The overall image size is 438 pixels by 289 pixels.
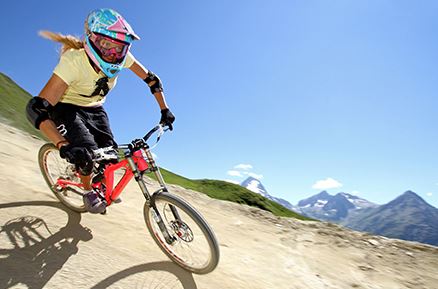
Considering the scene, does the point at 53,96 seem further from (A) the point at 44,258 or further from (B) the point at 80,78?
(A) the point at 44,258

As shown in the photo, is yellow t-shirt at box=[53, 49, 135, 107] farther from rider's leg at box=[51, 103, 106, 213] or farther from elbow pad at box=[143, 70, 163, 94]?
elbow pad at box=[143, 70, 163, 94]

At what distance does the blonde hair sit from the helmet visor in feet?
1.54

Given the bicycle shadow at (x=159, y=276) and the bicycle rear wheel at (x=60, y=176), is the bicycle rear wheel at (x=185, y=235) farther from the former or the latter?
the bicycle rear wheel at (x=60, y=176)

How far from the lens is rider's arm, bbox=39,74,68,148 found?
5160 mm

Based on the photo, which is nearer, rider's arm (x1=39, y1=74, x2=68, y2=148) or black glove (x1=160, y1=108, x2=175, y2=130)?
rider's arm (x1=39, y1=74, x2=68, y2=148)

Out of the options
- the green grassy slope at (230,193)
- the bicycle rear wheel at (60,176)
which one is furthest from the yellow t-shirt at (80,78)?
the green grassy slope at (230,193)

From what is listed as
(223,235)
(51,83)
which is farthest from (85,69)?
(223,235)

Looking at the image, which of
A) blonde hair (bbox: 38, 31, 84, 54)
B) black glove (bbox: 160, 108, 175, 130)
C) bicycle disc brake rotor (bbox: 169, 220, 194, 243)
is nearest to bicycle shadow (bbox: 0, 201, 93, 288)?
bicycle disc brake rotor (bbox: 169, 220, 194, 243)

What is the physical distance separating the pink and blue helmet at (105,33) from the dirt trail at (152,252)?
2.96 meters

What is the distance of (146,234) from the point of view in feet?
22.0

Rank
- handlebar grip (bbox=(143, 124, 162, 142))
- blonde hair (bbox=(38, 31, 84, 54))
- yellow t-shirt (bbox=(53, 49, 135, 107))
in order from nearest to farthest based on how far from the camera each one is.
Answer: yellow t-shirt (bbox=(53, 49, 135, 107)), handlebar grip (bbox=(143, 124, 162, 142)), blonde hair (bbox=(38, 31, 84, 54))

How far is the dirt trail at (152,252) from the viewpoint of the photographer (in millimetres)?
4645

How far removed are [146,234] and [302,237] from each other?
5.03m

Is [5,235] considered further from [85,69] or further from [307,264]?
[307,264]
